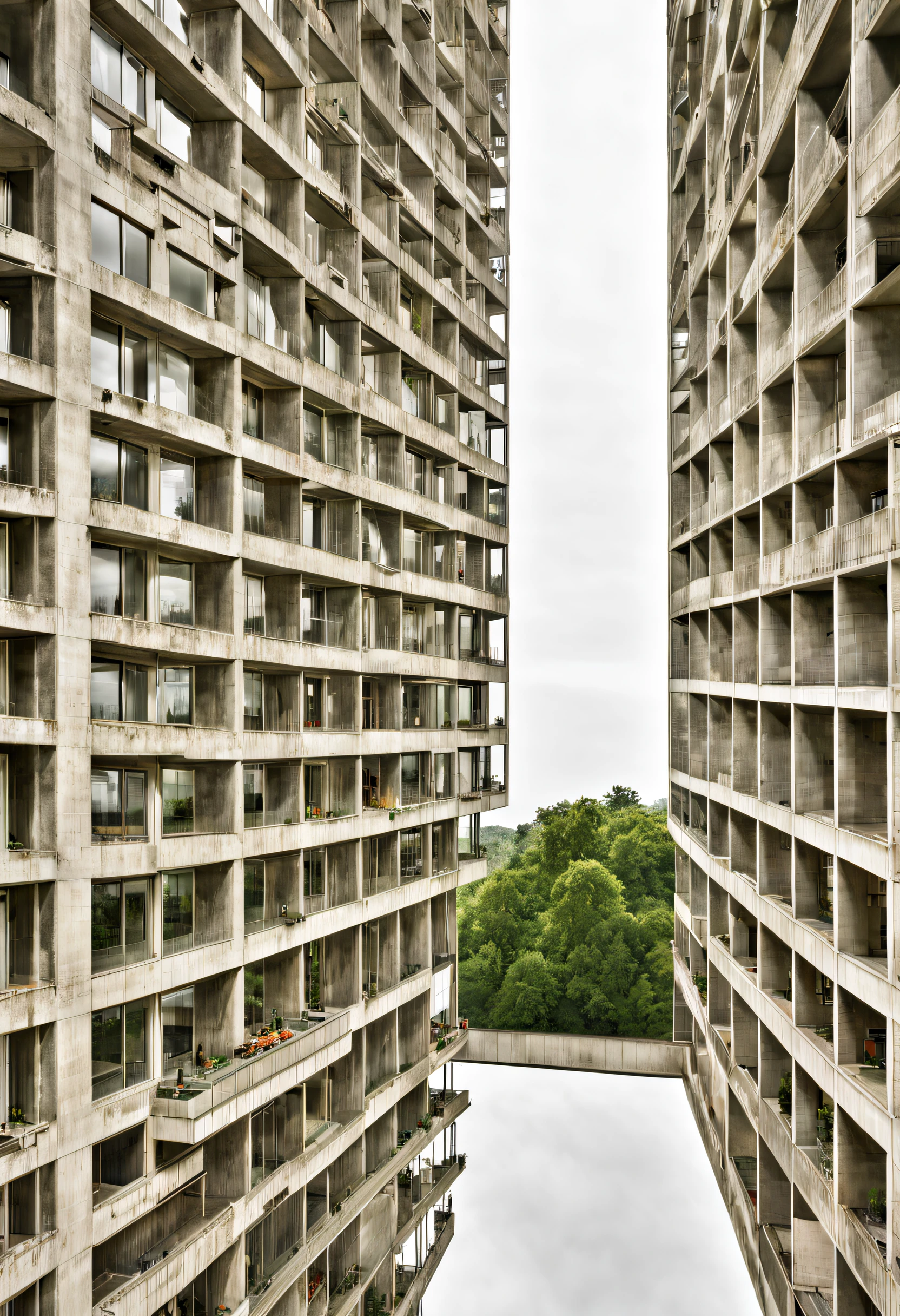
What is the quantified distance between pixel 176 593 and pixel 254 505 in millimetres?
4362

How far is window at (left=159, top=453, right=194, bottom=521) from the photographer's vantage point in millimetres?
23094

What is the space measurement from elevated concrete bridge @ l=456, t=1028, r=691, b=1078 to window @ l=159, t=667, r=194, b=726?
113 ft

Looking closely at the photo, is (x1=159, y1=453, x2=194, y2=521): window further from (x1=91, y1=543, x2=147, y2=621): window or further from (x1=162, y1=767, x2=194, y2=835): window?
(x1=162, y1=767, x2=194, y2=835): window

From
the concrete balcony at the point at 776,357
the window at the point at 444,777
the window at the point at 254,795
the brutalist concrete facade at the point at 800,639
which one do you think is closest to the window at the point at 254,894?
the window at the point at 254,795

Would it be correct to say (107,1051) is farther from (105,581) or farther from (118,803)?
(105,581)

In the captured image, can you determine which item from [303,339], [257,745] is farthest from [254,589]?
[303,339]

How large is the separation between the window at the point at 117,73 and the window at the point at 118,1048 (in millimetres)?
18800

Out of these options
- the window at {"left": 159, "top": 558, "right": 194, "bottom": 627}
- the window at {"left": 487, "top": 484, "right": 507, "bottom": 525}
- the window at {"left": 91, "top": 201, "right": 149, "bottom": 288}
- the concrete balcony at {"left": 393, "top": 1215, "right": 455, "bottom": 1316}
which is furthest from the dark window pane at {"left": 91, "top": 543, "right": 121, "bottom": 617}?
the concrete balcony at {"left": 393, "top": 1215, "right": 455, "bottom": 1316}

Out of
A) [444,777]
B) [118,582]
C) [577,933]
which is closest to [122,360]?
[118,582]

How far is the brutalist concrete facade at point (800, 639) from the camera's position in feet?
64.5

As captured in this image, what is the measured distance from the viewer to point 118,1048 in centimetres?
2039

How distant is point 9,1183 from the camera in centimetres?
1739

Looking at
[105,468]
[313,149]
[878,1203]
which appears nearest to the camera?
[878,1203]

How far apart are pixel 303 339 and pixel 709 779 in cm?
2190
